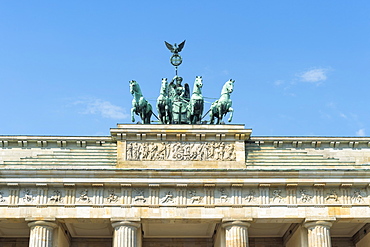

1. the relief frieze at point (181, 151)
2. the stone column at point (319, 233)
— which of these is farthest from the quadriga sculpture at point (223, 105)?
the stone column at point (319, 233)

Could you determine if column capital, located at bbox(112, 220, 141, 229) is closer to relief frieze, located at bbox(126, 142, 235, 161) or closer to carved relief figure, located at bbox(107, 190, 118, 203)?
carved relief figure, located at bbox(107, 190, 118, 203)

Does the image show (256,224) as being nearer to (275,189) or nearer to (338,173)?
(275,189)

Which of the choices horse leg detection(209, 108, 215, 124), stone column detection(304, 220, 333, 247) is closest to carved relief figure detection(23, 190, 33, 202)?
horse leg detection(209, 108, 215, 124)

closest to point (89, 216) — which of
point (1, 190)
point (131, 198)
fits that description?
point (131, 198)

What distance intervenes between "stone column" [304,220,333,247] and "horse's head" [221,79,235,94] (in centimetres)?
847

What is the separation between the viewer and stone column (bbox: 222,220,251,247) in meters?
34.4

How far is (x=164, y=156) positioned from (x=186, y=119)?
126 inches

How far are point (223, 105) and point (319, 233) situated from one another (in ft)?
28.1

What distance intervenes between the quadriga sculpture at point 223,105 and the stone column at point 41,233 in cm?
1038

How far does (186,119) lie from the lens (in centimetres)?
3869

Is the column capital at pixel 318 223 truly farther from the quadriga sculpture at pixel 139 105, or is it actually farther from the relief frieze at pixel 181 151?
the quadriga sculpture at pixel 139 105

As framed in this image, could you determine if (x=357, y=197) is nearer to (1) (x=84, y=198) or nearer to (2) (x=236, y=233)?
(2) (x=236, y=233)

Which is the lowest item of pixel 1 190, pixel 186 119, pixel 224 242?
pixel 224 242

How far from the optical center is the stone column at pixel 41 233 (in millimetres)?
34000
